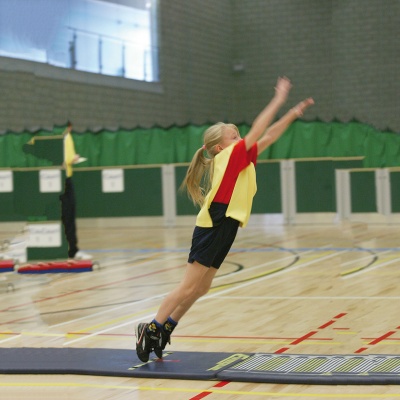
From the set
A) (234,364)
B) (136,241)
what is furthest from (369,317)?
(136,241)

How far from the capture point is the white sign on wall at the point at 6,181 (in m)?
12.0

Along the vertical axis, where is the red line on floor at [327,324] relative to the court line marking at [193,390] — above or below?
below

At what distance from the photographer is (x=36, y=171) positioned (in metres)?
12.8

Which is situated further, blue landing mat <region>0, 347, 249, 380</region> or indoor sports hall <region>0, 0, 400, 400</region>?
indoor sports hall <region>0, 0, 400, 400</region>

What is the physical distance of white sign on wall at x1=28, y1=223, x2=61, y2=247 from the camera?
1225 cm

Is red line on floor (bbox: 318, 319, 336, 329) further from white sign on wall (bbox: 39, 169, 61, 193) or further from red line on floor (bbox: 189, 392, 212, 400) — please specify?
white sign on wall (bbox: 39, 169, 61, 193)

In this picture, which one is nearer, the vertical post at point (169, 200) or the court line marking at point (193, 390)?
the court line marking at point (193, 390)

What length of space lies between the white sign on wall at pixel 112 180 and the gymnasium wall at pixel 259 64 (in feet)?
12.6

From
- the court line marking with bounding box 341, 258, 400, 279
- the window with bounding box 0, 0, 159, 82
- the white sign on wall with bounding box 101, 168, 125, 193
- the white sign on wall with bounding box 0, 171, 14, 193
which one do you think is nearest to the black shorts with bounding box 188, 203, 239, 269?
the court line marking with bounding box 341, 258, 400, 279

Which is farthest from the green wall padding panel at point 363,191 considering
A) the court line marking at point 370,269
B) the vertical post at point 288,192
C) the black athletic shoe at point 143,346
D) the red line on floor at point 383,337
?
the black athletic shoe at point 143,346

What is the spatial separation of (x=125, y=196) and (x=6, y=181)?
23.8 feet

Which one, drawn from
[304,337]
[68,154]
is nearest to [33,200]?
[68,154]

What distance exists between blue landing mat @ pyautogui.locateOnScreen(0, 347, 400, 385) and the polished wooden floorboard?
0.23 ft

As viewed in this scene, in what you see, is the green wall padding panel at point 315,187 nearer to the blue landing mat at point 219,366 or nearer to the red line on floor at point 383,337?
the red line on floor at point 383,337
